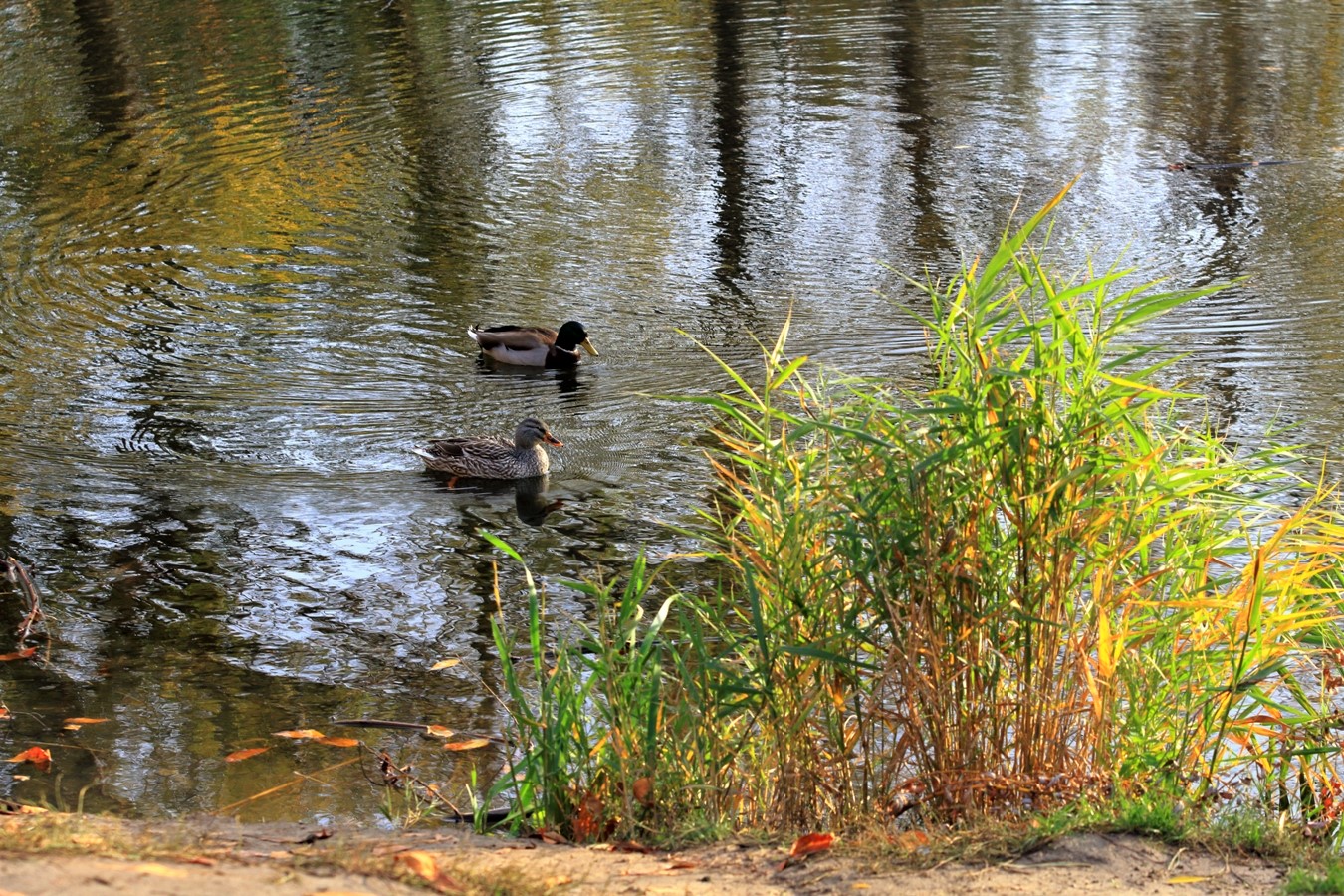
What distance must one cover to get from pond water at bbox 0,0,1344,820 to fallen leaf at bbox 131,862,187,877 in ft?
5.74

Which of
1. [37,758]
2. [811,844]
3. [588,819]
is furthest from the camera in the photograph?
[37,758]

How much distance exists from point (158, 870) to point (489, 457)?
546 centimetres

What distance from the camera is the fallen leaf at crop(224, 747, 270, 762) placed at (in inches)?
236

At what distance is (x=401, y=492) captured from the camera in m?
8.93

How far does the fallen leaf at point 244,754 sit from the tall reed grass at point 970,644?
1444 mm

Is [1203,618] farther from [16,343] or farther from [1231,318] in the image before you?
[16,343]

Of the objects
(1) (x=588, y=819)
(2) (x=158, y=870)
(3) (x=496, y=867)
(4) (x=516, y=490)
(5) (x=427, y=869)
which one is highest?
(2) (x=158, y=870)

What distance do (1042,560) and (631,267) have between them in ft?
27.8

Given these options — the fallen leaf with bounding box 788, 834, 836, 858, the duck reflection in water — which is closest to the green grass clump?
the fallen leaf with bounding box 788, 834, 836, 858

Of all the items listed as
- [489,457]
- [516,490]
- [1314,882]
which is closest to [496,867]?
[1314,882]

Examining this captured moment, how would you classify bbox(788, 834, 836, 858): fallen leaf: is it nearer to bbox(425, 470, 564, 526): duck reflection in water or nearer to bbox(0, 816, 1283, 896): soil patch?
bbox(0, 816, 1283, 896): soil patch

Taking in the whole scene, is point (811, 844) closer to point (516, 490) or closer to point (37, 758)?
point (37, 758)

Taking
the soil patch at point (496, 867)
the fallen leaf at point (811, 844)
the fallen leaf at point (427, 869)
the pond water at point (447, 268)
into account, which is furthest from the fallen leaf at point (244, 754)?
the fallen leaf at point (811, 844)

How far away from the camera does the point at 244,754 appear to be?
19.8ft
